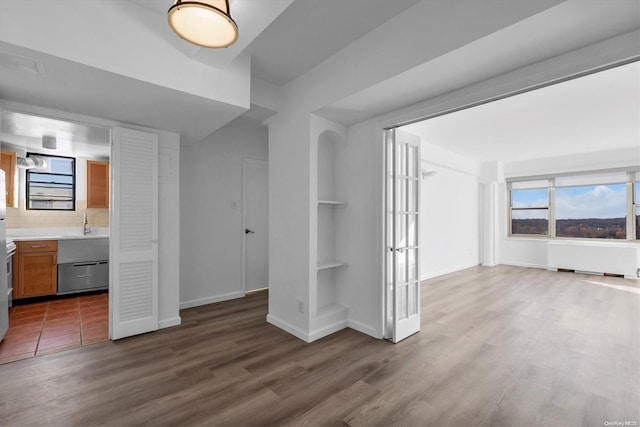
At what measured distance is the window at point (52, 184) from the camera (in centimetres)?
461

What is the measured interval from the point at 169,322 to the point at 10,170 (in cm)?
347

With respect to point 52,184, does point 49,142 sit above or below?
above

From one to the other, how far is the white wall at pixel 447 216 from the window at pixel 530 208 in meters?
1.08

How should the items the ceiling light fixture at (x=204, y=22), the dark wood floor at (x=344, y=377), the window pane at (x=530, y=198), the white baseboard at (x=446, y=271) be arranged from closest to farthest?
1. the ceiling light fixture at (x=204, y=22)
2. the dark wood floor at (x=344, y=377)
3. the white baseboard at (x=446, y=271)
4. the window pane at (x=530, y=198)

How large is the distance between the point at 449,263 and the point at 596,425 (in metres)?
4.91

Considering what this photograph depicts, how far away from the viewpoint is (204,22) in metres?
1.42

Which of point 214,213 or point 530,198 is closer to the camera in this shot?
point 214,213

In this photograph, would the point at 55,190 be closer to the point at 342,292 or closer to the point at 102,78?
the point at 102,78

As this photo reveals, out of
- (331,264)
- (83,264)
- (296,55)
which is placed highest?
(296,55)

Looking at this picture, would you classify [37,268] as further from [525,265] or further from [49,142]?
[525,265]

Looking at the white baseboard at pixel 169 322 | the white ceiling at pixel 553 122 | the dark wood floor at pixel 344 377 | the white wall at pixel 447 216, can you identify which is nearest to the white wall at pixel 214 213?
the white baseboard at pixel 169 322

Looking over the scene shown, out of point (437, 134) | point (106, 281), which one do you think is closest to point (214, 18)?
point (437, 134)

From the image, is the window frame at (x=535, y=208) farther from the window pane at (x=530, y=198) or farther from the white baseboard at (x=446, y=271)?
the white baseboard at (x=446, y=271)

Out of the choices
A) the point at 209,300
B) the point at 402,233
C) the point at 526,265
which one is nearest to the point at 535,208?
the point at 526,265
